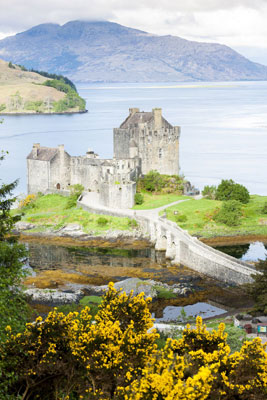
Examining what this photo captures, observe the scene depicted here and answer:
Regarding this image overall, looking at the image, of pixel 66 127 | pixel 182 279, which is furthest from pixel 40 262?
pixel 66 127

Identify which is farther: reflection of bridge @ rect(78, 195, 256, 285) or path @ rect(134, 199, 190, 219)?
path @ rect(134, 199, 190, 219)

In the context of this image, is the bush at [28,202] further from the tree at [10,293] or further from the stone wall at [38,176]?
the tree at [10,293]

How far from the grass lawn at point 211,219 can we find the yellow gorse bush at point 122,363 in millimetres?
36704

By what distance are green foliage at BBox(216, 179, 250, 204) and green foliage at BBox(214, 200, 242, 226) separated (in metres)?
4.14

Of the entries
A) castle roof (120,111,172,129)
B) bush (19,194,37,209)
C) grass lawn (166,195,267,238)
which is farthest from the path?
bush (19,194,37,209)

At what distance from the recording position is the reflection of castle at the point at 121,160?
63316 millimetres

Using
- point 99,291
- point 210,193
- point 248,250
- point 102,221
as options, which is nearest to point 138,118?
point 210,193

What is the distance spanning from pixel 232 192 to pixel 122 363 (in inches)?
Result: 1848

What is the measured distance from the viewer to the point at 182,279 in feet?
139

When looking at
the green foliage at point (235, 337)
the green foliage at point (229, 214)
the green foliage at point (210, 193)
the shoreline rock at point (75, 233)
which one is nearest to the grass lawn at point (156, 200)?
the green foliage at point (210, 193)

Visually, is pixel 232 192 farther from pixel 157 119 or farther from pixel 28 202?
pixel 28 202

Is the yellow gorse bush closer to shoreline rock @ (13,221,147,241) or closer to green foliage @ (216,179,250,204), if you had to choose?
shoreline rock @ (13,221,147,241)

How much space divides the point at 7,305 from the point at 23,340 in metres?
2.02

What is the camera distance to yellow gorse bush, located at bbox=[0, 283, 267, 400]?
1367 cm
